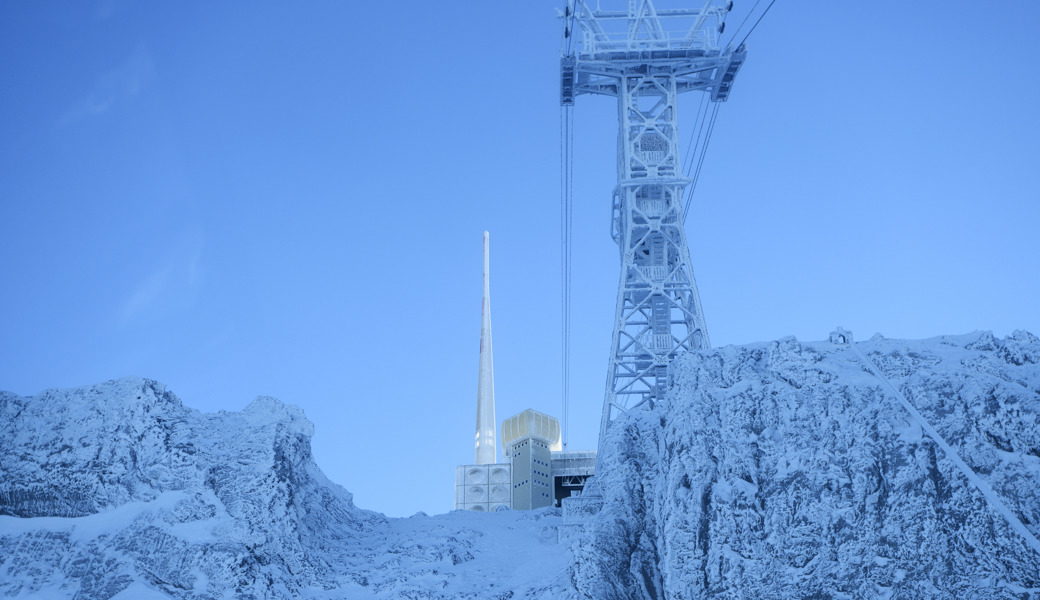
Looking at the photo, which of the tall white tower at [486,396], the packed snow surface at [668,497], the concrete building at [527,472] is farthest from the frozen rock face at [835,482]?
the tall white tower at [486,396]

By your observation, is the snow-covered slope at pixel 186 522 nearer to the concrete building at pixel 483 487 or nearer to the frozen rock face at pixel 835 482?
the frozen rock face at pixel 835 482

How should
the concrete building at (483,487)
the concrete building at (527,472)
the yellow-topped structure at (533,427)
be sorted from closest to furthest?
the concrete building at (527,472) → the yellow-topped structure at (533,427) → the concrete building at (483,487)

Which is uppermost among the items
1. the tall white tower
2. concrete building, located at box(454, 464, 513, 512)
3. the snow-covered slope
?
the tall white tower

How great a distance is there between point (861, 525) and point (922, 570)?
1472 millimetres

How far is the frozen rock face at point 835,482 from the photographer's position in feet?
61.9

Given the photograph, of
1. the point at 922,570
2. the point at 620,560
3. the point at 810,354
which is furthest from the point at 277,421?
the point at 922,570

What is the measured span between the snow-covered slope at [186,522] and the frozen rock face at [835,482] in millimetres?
3975

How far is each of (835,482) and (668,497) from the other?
4.00 meters

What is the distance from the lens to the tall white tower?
54344 millimetres

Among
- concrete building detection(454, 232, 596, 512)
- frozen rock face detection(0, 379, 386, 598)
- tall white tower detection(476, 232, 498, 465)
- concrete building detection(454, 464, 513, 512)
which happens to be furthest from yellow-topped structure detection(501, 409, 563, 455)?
frozen rock face detection(0, 379, 386, 598)

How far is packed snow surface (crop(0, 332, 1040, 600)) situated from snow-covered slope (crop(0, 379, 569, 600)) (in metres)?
0.05

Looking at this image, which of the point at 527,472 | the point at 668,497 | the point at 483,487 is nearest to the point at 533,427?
the point at 527,472

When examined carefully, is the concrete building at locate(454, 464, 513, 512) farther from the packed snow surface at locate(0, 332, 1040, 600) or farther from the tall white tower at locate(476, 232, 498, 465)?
the packed snow surface at locate(0, 332, 1040, 600)

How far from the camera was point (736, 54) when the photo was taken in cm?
4062
